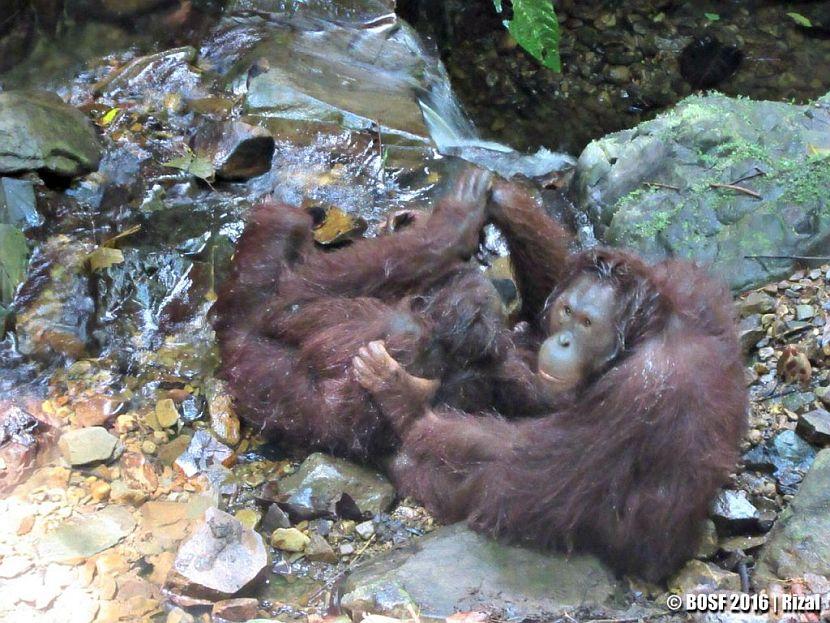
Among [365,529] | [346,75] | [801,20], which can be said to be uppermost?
[801,20]

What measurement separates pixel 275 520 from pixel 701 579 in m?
1.47

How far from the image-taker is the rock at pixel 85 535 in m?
2.94

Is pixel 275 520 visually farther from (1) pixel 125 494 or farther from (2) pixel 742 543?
(2) pixel 742 543

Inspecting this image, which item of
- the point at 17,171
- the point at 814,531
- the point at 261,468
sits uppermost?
the point at 17,171

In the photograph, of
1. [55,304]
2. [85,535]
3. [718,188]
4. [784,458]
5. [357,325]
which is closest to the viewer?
[85,535]

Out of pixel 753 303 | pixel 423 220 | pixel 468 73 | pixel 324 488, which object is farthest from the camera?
pixel 468 73

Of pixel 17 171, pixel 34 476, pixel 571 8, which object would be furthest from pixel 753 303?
pixel 571 8

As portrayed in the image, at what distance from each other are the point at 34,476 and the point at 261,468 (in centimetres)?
82

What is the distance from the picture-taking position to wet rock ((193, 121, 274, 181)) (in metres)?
4.93

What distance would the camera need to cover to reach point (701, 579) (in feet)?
10.3

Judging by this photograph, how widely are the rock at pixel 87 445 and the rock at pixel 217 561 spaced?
59 centimetres

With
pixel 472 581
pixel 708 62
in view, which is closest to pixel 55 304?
pixel 472 581

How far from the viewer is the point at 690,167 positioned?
5016 millimetres

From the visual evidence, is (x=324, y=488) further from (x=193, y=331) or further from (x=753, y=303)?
(x=753, y=303)
